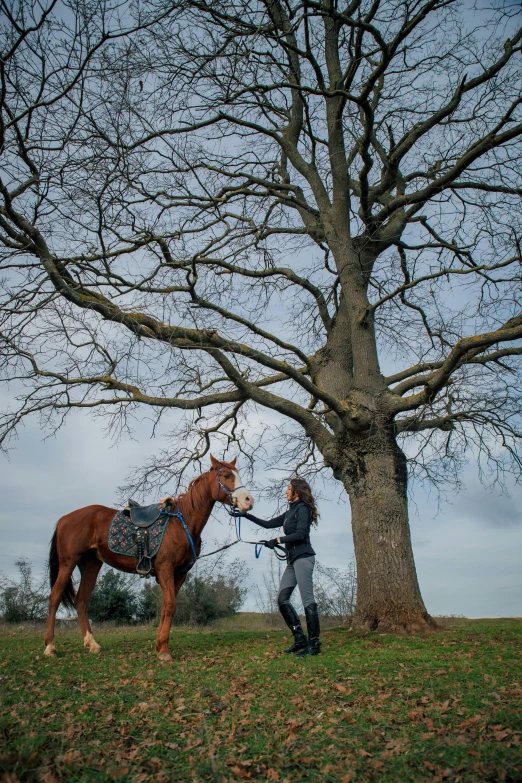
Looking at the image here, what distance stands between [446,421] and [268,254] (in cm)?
496

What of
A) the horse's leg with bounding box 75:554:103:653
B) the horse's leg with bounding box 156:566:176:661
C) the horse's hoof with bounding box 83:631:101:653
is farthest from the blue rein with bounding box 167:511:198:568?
the horse's hoof with bounding box 83:631:101:653

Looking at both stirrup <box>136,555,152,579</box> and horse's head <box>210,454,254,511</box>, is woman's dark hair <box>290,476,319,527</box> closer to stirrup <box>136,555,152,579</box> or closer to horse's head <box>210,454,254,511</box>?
horse's head <box>210,454,254,511</box>

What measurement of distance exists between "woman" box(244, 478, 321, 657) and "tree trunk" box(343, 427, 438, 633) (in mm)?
2017

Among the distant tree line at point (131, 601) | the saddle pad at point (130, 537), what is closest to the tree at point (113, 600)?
the distant tree line at point (131, 601)

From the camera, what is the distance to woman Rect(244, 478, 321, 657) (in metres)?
7.22

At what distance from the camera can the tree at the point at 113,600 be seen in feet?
49.2

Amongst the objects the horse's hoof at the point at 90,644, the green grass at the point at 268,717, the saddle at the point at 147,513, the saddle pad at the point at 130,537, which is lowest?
the green grass at the point at 268,717

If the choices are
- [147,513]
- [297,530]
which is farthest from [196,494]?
[297,530]

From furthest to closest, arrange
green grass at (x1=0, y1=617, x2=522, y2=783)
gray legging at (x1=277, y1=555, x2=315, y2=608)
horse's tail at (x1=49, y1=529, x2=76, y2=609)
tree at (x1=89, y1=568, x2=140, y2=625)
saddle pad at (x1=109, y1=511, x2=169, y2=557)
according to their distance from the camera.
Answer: tree at (x1=89, y1=568, x2=140, y2=625) → horse's tail at (x1=49, y1=529, x2=76, y2=609) → saddle pad at (x1=109, y1=511, x2=169, y2=557) → gray legging at (x1=277, y1=555, x2=315, y2=608) → green grass at (x1=0, y1=617, x2=522, y2=783)

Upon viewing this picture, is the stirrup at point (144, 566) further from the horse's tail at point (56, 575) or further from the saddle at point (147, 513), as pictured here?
the horse's tail at point (56, 575)

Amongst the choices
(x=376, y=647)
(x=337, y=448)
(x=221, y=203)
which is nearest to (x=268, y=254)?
(x=221, y=203)

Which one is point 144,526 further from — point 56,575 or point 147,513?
point 56,575

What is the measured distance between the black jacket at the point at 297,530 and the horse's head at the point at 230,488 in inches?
11.7

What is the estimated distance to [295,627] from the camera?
7418mm
